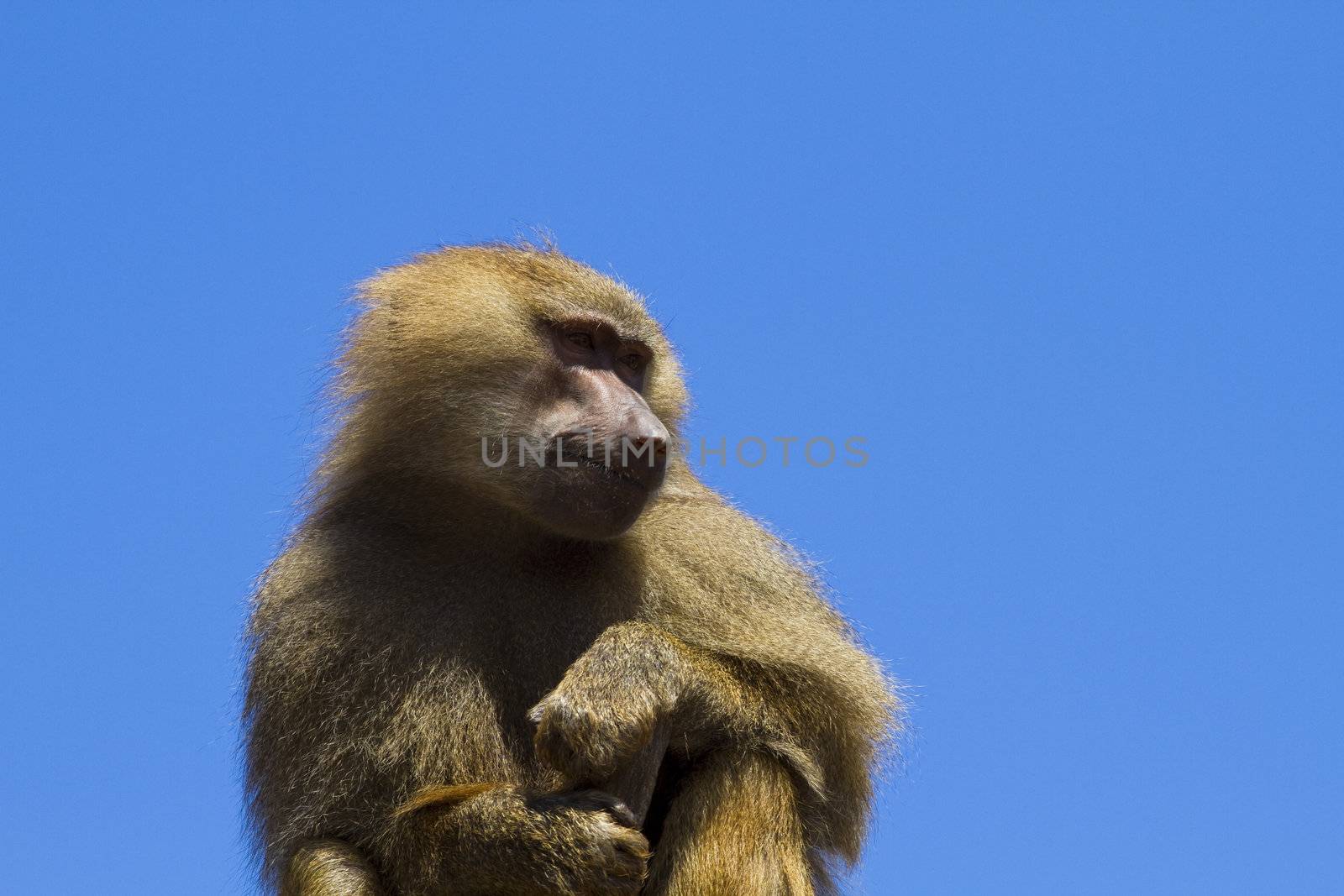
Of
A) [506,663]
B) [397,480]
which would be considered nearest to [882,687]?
[506,663]

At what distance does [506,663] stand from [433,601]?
291 mm

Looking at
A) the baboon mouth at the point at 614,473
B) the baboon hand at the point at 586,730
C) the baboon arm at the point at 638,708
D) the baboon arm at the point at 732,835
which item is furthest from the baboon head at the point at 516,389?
the baboon arm at the point at 732,835

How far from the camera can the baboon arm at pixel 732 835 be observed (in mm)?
4250

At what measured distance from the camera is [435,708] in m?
4.42

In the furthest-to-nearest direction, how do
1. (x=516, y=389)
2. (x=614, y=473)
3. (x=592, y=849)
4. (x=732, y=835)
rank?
(x=516, y=389) < (x=614, y=473) < (x=732, y=835) < (x=592, y=849)

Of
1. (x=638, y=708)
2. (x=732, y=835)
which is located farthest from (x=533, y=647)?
(x=732, y=835)

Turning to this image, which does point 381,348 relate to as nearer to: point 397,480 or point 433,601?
point 397,480

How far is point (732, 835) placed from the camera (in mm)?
4301

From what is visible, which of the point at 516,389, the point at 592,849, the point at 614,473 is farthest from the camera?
the point at 516,389

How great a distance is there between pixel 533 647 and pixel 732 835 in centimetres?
79

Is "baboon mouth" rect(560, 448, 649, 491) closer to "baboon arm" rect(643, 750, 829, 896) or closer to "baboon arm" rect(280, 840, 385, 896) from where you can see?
"baboon arm" rect(643, 750, 829, 896)

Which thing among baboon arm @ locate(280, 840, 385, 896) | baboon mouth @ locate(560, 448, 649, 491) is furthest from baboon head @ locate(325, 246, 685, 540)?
baboon arm @ locate(280, 840, 385, 896)

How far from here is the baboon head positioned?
461cm

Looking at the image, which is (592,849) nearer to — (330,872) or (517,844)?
(517,844)
